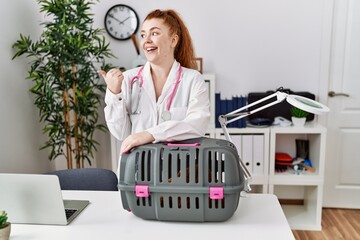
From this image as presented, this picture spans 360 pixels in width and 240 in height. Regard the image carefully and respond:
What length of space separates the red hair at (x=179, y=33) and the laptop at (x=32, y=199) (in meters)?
0.72

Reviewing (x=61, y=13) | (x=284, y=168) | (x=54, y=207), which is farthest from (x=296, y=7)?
→ (x=54, y=207)

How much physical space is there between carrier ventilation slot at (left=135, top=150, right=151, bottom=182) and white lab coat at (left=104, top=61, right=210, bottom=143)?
23 centimetres

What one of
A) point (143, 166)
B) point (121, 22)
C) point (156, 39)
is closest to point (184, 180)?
point (143, 166)

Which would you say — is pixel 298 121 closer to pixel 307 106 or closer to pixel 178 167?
pixel 307 106

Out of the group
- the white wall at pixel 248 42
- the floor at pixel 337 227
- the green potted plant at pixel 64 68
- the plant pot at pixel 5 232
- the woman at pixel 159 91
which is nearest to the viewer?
the plant pot at pixel 5 232

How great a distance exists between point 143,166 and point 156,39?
0.51 m

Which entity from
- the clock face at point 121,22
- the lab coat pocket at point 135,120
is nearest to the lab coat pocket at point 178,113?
the lab coat pocket at point 135,120

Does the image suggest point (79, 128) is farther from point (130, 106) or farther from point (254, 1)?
point (254, 1)

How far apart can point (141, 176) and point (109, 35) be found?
7.06 feet

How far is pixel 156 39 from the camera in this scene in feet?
4.26

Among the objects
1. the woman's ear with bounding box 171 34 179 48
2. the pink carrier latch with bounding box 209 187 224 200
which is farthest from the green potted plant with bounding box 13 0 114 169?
the pink carrier latch with bounding box 209 187 224 200

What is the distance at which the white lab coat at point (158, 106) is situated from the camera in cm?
130

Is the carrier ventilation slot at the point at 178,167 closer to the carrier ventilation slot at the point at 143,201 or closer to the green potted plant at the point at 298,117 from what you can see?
the carrier ventilation slot at the point at 143,201

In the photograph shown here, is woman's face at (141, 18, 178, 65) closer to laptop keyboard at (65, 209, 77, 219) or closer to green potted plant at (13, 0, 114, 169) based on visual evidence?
laptop keyboard at (65, 209, 77, 219)
